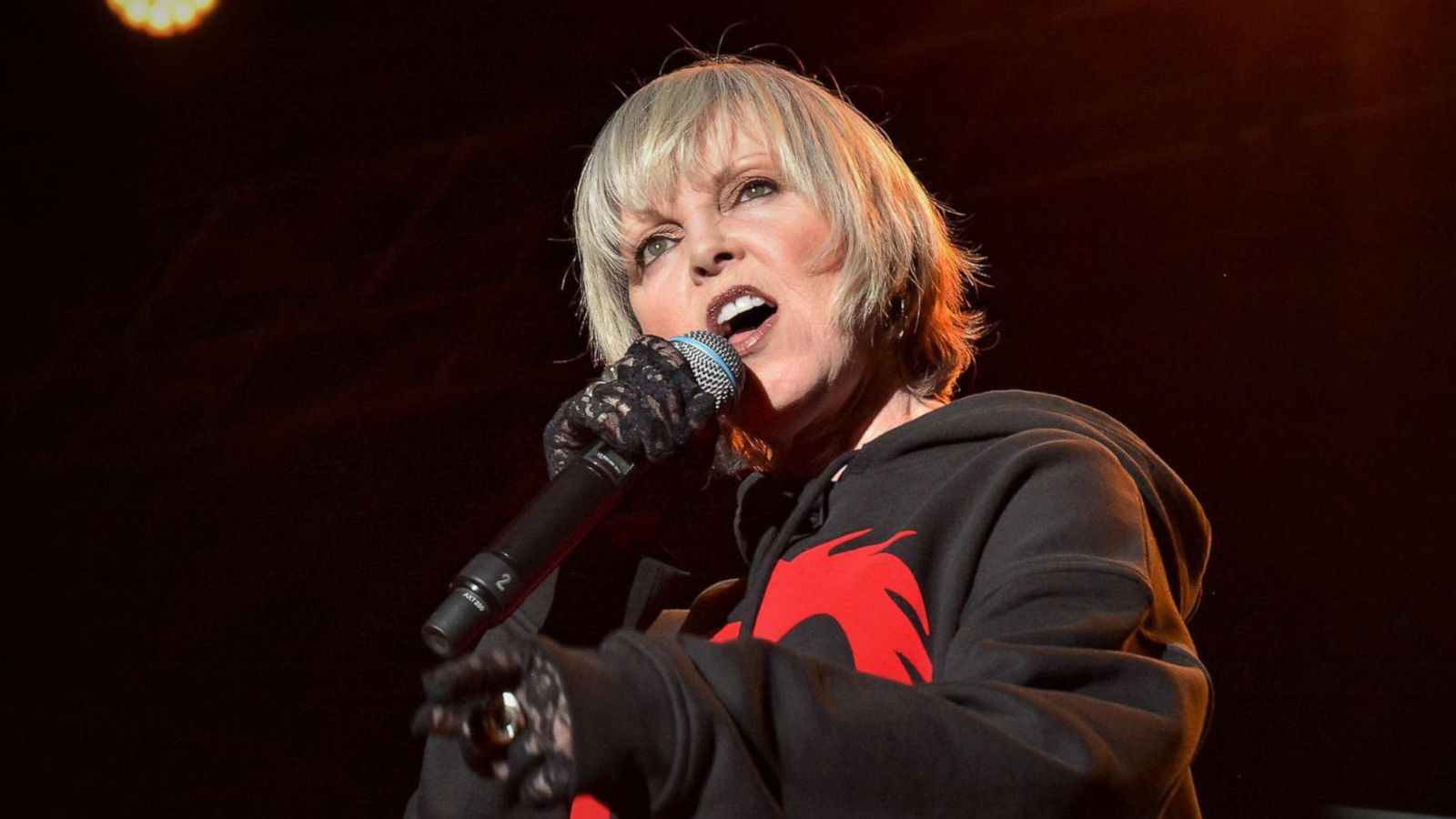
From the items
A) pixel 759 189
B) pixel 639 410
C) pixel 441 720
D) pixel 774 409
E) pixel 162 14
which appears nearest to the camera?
pixel 441 720

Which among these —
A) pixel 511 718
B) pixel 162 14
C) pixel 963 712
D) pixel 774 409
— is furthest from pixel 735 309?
pixel 162 14

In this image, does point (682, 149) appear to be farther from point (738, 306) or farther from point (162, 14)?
point (162, 14)

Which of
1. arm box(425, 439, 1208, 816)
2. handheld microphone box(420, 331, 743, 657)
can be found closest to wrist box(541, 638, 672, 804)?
arm box(425, 439, 1208, 816)

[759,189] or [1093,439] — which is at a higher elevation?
[759,189]

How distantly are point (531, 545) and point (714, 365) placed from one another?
339 mm

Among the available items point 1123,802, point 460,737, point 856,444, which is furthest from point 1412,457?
point 460,737

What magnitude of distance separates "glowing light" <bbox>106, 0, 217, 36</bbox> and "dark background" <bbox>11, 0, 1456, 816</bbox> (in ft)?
0.11

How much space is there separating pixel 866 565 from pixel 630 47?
7.30 feet

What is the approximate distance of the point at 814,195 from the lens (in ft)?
5.49

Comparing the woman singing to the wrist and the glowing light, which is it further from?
the glowing light

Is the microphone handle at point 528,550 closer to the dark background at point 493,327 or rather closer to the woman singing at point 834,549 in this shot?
the woman singing at point 834,549

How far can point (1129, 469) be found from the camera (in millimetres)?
1361

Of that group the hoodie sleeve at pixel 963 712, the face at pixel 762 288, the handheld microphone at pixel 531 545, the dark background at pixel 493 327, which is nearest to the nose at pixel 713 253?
the face at pixel 762 288

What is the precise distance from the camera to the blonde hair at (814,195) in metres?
1.68
